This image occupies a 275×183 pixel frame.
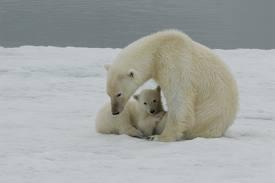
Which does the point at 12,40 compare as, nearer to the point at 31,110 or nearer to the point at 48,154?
the point at 31,110

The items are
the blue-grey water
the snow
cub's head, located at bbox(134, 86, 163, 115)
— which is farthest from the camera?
→ the blue-grey water

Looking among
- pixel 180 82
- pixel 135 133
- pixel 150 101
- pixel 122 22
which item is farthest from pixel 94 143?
pixel 122 22

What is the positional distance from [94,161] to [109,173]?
41cm

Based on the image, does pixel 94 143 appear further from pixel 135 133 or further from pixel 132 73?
pixel 132 73

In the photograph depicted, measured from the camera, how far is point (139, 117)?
5.89 metres

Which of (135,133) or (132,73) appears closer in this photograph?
(132,73)

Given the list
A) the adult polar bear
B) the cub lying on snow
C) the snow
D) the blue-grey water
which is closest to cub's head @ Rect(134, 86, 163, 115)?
the cub lying on snow

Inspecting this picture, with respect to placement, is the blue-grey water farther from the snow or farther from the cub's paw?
the cub's paw

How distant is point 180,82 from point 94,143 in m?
1.00

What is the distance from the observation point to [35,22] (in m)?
31.9

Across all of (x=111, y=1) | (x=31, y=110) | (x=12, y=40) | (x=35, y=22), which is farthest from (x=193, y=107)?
(x=111, y=1)

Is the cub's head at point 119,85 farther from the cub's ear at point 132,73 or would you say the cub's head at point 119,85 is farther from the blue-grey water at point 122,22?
the blue-grey water at point 122,22

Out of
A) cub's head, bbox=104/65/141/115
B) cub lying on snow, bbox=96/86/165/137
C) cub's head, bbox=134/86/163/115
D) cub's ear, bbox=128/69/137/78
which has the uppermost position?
cub's ear, bbox=128/69/137/78

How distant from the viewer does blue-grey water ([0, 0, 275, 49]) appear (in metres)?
27.9
